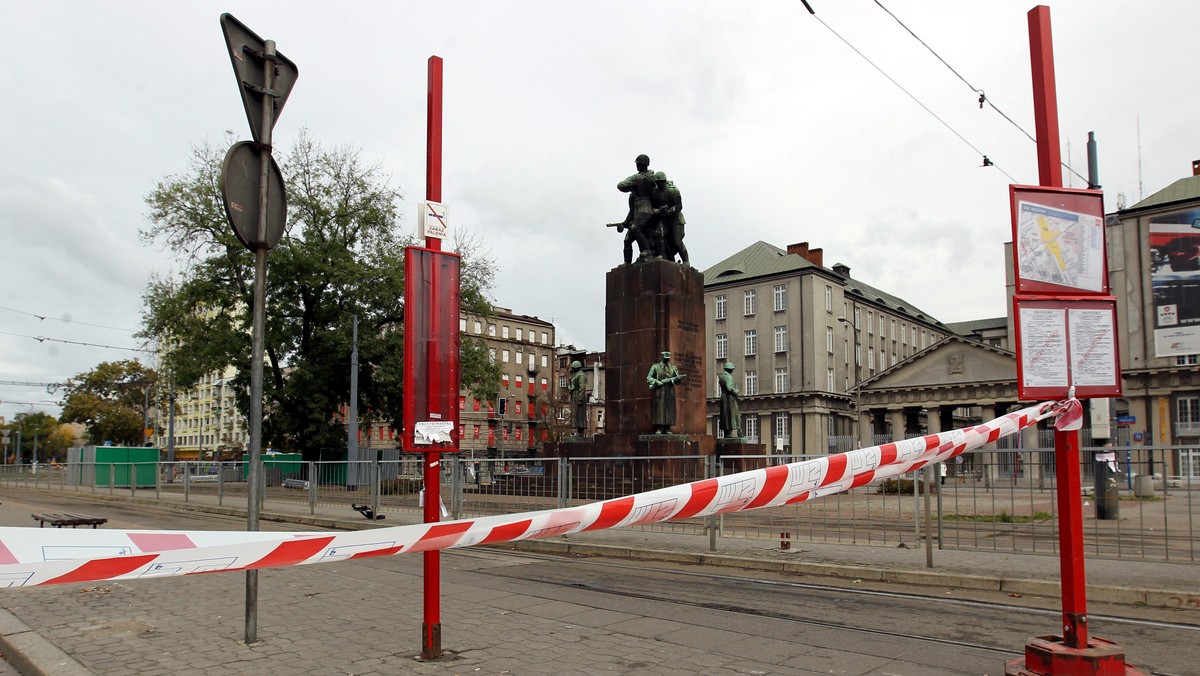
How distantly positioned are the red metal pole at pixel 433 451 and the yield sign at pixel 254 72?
3.43 feet

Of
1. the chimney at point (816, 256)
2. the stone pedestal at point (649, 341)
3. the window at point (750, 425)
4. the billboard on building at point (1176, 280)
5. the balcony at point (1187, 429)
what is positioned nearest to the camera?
the billboard on building at point (1176, 280)

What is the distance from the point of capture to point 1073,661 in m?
4.43

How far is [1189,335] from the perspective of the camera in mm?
15094

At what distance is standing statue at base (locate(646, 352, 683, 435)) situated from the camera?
71.8 ft

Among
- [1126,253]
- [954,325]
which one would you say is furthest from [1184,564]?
[954,325]

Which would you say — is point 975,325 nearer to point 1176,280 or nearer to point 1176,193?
point 1176,193

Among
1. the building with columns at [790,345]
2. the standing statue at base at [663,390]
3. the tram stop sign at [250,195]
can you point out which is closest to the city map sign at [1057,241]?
the tram stop sign at [250,195]

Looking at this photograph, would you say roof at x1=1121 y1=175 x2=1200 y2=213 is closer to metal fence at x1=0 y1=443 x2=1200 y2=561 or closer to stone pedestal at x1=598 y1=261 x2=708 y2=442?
stone pedestal at x1=598 y1=261 x2=708 y2=442

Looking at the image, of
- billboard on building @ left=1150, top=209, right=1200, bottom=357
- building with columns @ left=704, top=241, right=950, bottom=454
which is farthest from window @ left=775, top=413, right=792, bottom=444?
billboard on building @ left=1150, top=209, right=1200, bottom=357

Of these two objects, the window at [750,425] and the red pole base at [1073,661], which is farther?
the window at [750,425]

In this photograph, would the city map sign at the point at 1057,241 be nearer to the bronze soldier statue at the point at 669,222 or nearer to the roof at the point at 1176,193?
the bronze soldier statue at the point at 669,222

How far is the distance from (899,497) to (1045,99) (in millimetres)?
7342

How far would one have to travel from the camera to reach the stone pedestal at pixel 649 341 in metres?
23.0

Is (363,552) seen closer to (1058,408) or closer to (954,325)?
(1058,408)
